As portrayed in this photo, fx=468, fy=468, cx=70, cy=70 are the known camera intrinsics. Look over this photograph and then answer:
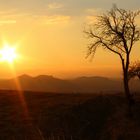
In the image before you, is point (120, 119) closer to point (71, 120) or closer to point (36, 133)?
point (71, 120)

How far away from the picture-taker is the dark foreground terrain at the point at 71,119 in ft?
151

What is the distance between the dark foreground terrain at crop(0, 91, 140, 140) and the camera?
46.0 metres

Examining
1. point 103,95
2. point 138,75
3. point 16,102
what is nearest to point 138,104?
point 138,75

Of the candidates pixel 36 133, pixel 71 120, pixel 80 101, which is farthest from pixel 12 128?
pixel 80 101

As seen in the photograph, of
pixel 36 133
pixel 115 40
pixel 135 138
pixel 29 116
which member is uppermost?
pixel 115 40

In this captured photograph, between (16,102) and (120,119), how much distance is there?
59.4ft

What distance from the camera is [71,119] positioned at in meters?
50.5

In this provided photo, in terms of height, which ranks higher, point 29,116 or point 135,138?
point 29,116

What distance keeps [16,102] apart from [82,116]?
1368cm

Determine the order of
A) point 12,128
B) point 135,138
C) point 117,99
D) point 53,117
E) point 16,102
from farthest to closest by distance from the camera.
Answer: point 16,102, point 117,99, point 53,117, point 12,128, point 135,138

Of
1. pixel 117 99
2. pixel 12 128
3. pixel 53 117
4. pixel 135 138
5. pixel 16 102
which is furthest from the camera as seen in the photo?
pixel 16 102

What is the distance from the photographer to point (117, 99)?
5462cm

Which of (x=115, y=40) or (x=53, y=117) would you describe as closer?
(x=115, y=40)

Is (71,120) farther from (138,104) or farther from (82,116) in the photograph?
(138,104)
